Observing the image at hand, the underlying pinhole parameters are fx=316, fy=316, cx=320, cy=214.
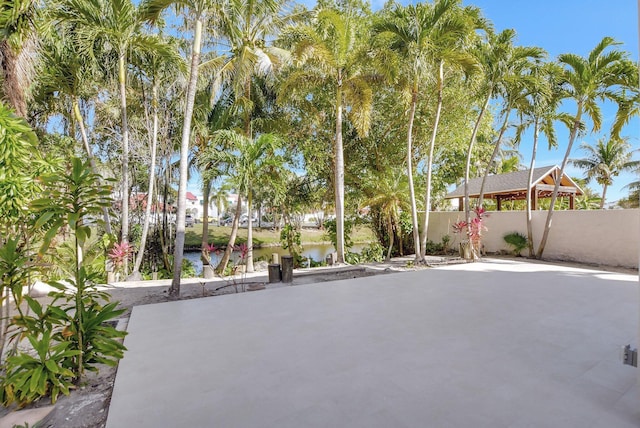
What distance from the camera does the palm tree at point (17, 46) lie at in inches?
147

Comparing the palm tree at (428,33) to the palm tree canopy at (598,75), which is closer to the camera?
the palm tree at (428,33)

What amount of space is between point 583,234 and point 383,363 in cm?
1031

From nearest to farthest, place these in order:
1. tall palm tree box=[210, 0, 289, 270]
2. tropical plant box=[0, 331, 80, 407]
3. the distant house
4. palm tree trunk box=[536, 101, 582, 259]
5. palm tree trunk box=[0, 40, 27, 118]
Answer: tropical plant box=[0, 331, 80, 407]
palm tree trunk box=[0, 40, 27, 118]
tall palm tree box=[210, 0, 289, 270]
palm tree trunk box=[536, 101, 582, 259]
the distant house

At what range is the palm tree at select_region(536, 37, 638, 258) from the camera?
862 centimetres

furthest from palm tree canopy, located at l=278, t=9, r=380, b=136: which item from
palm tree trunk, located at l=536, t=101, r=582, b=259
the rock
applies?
the rock

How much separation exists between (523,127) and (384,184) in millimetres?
4900

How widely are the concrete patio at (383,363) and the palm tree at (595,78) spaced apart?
6.68m

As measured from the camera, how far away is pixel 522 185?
12680 millimetres

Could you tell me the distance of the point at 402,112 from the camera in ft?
39.1

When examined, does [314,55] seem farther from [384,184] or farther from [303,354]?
[303,354]

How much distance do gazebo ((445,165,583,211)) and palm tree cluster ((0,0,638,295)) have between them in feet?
9.00

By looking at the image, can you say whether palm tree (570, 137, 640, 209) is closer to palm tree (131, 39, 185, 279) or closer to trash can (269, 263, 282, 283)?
trash can (269, 263, 282, 283)

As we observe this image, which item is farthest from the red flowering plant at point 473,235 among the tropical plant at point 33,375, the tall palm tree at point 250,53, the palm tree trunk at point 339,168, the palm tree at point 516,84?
the tropical plant at point 33,375

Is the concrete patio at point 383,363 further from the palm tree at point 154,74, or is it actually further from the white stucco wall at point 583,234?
the white stucco wall at point 583,234
